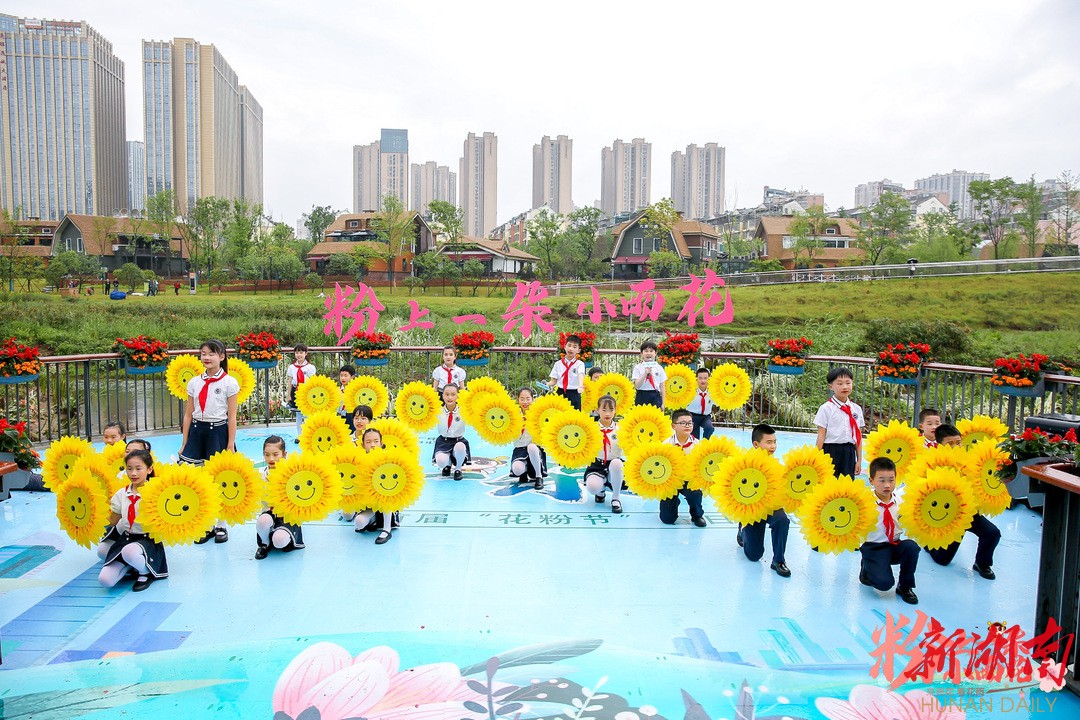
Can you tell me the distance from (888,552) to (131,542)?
4.71 meters

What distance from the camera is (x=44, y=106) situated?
1917 inches

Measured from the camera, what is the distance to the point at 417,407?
697cm

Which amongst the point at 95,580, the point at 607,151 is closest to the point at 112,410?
the point at 95,580

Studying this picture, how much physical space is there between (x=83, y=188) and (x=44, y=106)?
256 inches

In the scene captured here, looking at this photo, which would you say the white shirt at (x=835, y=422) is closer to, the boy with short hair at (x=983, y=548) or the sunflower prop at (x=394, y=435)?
the boy with short hair at (x=983, y=548)

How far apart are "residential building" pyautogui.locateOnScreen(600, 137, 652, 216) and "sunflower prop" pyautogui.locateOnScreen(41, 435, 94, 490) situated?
104875 millimetres

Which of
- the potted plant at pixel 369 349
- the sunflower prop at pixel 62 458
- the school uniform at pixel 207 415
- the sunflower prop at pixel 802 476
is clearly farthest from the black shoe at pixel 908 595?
the potted plant at pixel 369 349

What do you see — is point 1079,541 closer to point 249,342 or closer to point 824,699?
point 824,699

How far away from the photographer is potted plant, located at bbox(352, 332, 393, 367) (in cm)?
911

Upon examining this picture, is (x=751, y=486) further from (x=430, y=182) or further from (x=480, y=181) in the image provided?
(x=430, y=182)

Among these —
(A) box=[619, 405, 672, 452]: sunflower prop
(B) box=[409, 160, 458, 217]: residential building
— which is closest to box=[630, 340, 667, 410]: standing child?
(A) box=[619, 405, 672, 452]: sunflower prop

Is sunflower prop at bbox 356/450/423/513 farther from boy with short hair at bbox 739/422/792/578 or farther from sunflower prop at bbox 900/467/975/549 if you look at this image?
sunflower prop at bbox 900/467/975/549

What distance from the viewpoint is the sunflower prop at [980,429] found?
5.21m

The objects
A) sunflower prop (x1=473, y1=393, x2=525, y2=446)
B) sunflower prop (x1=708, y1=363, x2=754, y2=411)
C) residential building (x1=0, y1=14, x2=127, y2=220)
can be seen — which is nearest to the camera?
sunflower prop (x1=473, y1=393, x2=525, y2=446)
